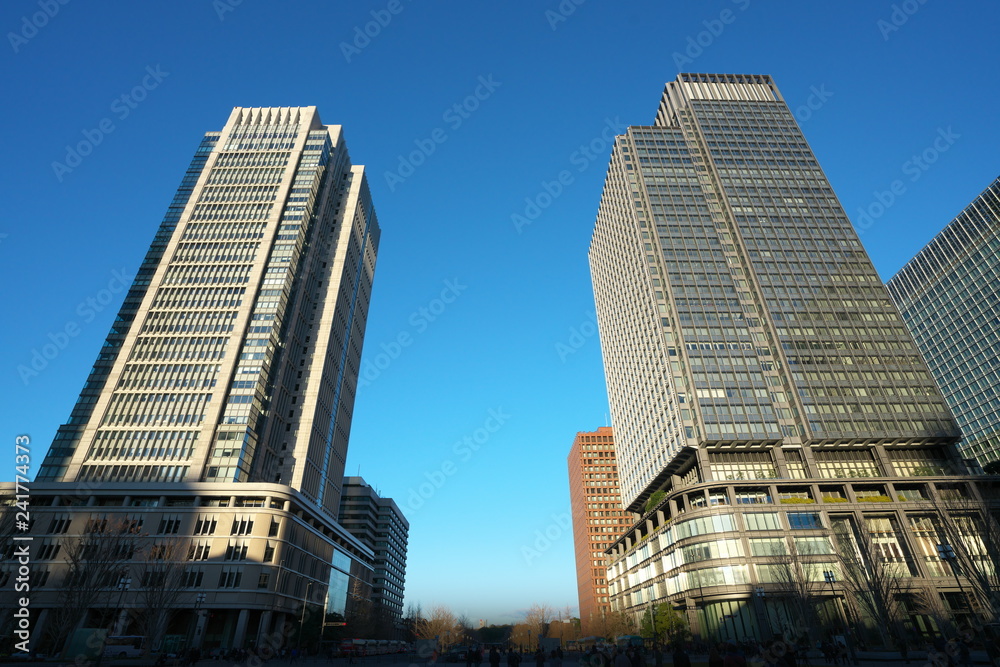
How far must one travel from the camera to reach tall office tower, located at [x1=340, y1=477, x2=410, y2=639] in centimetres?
14000

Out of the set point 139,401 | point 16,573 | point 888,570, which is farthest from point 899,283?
point 16,573

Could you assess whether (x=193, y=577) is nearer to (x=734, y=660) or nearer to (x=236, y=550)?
(x=236, y=550)

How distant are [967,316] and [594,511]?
107 m

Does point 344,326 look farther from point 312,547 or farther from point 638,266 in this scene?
point 638,266

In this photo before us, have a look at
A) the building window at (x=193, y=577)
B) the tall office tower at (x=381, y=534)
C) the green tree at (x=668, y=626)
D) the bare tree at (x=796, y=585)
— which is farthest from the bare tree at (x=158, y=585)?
the tall office tower at (x=381, y=534)

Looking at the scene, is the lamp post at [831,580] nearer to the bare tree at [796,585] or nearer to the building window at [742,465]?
the bare tree at [796,585]

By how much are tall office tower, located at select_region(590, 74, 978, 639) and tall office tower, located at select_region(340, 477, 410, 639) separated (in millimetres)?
66403

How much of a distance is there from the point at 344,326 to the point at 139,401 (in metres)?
40.2

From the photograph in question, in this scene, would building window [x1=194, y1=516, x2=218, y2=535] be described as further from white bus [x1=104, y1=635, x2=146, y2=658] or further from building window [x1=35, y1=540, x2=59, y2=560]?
white bus [x1=104, y1=635, x2=146, y2=658]

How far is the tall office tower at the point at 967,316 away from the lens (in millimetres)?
122250

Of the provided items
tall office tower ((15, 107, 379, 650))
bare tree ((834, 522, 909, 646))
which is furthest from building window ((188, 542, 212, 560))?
bare tree ((834, 522, 909, 646))

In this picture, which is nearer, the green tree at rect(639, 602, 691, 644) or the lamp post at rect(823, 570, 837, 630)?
the lamp post at rect(823, 570, 837, 630)

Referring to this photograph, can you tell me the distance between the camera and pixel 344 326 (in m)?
112

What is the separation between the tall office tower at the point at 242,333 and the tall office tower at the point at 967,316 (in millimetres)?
131238
